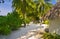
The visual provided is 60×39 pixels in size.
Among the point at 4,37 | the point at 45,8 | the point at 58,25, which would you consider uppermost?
the point at 45,8

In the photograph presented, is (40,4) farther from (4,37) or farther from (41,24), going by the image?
(4,37)

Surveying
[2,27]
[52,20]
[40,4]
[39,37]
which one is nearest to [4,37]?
[2,27]

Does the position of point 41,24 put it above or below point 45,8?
below

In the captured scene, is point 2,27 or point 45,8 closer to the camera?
point 2,27

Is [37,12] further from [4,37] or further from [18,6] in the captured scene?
[4,37]

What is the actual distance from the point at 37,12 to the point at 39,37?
6.24 m

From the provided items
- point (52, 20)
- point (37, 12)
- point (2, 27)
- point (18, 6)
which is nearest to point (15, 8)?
point (18, 6)

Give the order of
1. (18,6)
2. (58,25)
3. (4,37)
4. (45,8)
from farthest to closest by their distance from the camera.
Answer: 1. (18,6)
2. (45,8)
3. (4,37)
4. (58,25)

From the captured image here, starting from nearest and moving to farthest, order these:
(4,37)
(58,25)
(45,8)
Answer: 1. (58,25)
2. (4,37)
3. (45,8)

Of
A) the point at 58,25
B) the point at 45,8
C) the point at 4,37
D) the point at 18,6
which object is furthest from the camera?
the point at 18,6

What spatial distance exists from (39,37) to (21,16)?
7082 millimetres

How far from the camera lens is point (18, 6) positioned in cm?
1677

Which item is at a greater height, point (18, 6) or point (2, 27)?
point (18, 6)

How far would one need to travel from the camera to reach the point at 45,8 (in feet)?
51.2
